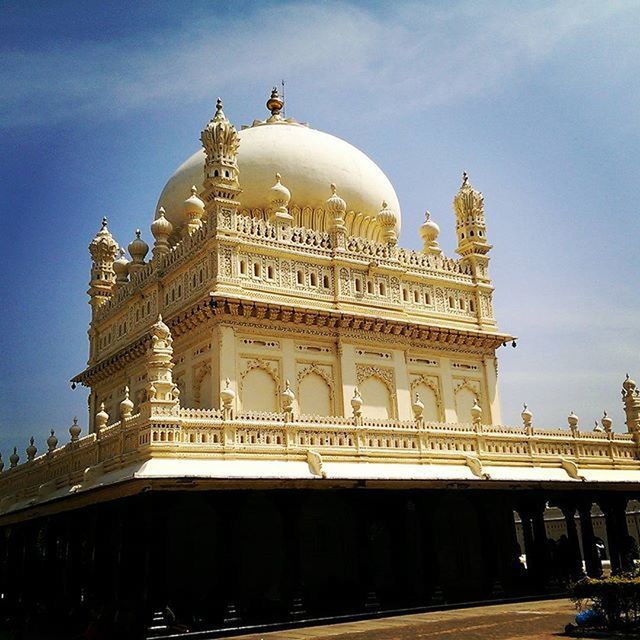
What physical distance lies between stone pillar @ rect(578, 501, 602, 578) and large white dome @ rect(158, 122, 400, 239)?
10898mm

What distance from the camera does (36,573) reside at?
76.6 ft

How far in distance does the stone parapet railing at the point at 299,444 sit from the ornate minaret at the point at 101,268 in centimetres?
688

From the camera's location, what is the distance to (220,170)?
2144cm

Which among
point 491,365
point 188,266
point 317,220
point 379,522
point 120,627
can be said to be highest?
point 317,220

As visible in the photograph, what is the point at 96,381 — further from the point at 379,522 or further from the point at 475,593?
the point at 475,593

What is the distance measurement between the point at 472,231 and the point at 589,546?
10.5 m

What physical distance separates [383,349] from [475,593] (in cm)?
706

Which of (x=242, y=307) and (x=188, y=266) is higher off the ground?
(x=188, y=266)

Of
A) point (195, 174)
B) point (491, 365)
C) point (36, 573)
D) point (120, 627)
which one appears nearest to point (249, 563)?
point (120, 627)

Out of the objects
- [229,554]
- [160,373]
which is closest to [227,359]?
[160,373]

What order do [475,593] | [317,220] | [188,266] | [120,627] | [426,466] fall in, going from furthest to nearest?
1. [317,220]
2. [188,266]
3. [475,593]
4. [426,466]
5. [120,627]

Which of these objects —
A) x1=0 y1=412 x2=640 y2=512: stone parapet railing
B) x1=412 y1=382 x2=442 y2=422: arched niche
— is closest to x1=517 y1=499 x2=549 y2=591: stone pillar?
x1=0 y1=412 x2=640 y2=512: stone parapet railing

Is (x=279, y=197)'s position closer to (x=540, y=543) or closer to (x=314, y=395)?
(x=314, y=395)

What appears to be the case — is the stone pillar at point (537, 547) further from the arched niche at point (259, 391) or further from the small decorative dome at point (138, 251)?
the small decorative dome at point (138, 251)
